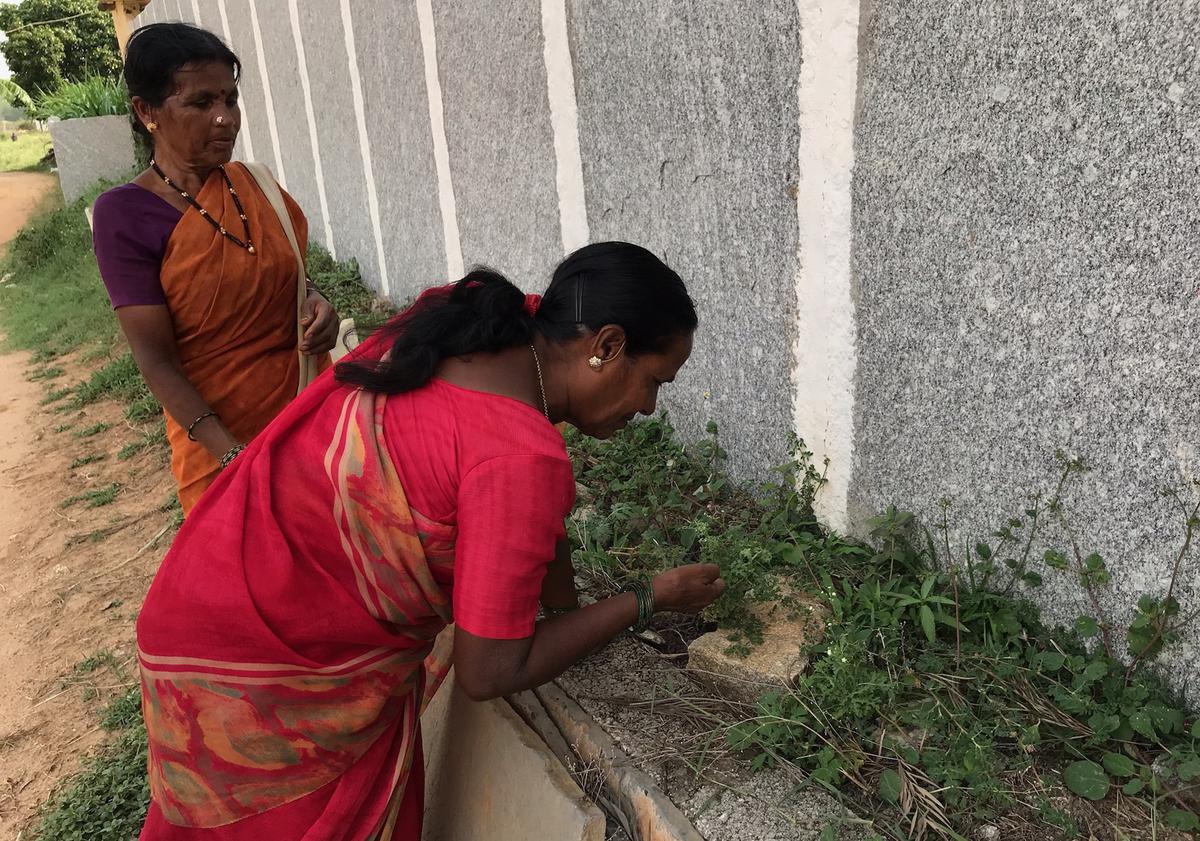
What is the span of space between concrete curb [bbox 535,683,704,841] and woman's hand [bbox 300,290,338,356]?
1244 mm

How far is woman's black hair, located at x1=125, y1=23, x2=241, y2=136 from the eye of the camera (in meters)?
2.28

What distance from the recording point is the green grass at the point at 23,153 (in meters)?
24.8

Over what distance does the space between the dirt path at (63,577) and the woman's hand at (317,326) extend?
1.74 m

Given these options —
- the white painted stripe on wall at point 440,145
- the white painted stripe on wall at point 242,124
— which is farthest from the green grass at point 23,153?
the white painted stripe on wall at point 440,145

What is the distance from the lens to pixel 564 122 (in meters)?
3.52

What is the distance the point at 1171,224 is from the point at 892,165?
0.66m

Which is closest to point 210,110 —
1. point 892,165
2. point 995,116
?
point 892,165

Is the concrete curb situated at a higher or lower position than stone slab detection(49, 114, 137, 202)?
lower

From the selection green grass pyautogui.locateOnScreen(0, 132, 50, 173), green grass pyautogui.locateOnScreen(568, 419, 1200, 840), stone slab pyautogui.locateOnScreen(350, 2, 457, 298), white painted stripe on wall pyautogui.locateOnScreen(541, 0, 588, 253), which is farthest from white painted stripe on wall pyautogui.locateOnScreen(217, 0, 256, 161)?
green grass pyautogui.locateOnScreen(0, 132, 50, 173)

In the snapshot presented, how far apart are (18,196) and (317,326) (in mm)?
21277

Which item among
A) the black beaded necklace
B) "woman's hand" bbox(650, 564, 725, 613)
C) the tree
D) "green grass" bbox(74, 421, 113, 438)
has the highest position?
the tree

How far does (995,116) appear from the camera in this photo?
1.81 metres

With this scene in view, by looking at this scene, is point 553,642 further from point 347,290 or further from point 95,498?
point 347,290

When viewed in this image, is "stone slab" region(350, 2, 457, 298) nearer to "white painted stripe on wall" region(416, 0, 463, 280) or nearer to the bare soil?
"white painted stripe on wall" region(416, 0, 463, 280)
